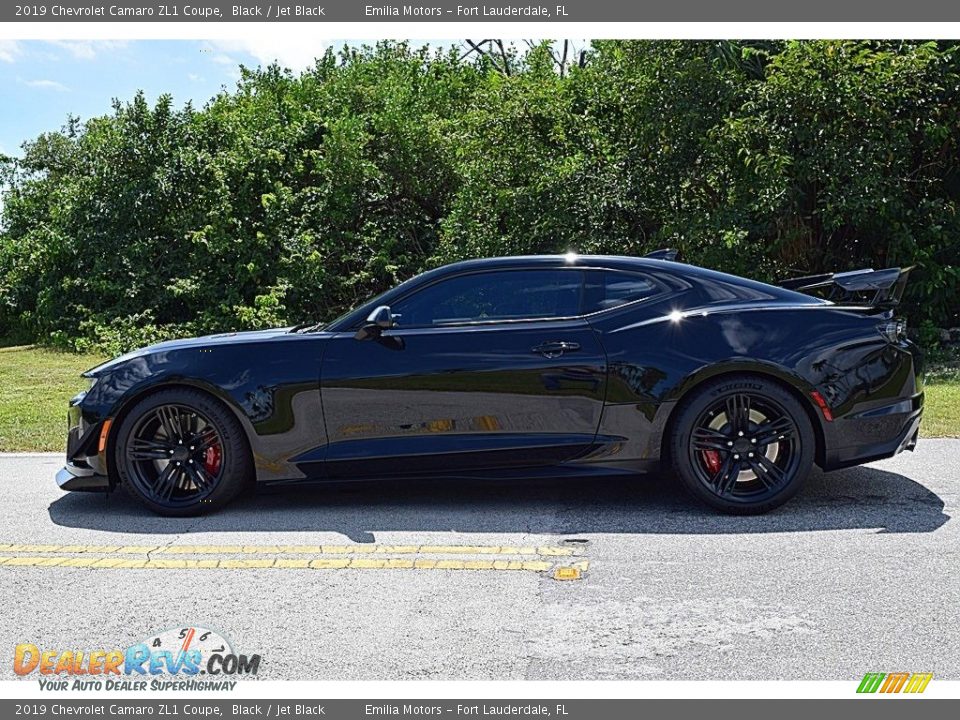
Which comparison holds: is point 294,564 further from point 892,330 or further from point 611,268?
point 892,330

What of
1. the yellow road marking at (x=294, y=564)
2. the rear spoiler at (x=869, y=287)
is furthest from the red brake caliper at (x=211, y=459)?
the rear spoiler at (x=869, y=287)

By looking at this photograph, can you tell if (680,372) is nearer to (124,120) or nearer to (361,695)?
(361,695)

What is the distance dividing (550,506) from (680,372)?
1.09 metres

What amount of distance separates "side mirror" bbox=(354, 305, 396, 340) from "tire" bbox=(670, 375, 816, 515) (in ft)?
5.45

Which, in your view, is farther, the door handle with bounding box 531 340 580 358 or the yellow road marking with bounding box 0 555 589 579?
the door handle with bounding box 531 340 580 358

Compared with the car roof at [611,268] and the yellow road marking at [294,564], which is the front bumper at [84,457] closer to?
the yellow road marking at [294,564]

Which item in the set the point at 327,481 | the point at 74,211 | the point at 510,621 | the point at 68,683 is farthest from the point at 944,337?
the point at 74,211

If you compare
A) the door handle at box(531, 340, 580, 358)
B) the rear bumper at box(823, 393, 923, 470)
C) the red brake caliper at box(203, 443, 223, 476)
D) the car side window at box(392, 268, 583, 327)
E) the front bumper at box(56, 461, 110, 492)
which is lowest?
the front bumper at box(56, 461, 110, 492)

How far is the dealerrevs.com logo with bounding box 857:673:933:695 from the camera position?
3.54m

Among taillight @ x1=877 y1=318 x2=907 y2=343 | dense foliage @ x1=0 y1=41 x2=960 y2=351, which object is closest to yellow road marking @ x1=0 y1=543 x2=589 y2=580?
taillight @ x1=877 y1=318 x2=907 y2=343

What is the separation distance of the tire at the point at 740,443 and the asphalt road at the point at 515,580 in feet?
0.47

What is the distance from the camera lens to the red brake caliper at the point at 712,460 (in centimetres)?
579

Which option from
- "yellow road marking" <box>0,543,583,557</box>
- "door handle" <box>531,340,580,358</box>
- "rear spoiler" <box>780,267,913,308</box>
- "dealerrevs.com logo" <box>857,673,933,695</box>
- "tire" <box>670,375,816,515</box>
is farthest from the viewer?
"rear spoiler" <box>780,267,913,308</box>

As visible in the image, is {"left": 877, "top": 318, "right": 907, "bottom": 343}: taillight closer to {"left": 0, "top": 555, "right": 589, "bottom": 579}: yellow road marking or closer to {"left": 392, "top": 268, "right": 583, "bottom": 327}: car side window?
{"left": 392, "top": 268, "right": 583, "bottom": 327}: car side window
